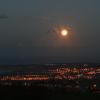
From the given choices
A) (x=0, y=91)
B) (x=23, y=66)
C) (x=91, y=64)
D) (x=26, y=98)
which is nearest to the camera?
(x=26, y=98)

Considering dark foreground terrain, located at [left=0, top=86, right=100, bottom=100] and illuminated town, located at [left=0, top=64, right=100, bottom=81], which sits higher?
illuminated town, located at [left=0, top=64, right=100, bottom=81]

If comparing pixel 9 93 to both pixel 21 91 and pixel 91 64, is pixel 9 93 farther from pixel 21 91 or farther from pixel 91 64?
pixel 91 64

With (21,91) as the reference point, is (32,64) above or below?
above

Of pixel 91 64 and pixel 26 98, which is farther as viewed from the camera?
pixel 91 64

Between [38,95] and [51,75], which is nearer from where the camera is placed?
[38,95]

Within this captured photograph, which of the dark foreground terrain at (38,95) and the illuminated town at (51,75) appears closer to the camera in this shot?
the dark foreground terrain at (38,95)

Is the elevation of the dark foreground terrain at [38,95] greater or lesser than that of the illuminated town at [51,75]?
lesser

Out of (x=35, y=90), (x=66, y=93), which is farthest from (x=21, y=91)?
(x=66, y=93)

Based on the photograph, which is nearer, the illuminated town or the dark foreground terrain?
the dark foreground terrain

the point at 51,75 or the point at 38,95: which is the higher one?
the point at 51,75

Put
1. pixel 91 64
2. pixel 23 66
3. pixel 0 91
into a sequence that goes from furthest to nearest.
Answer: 1. pixel 91 64
2. pixel 23 66
3. pixel 0 91
